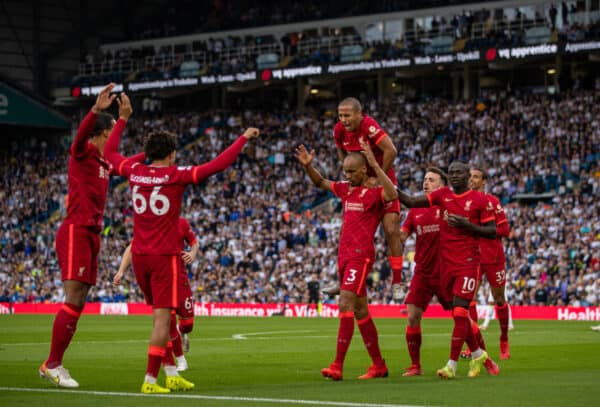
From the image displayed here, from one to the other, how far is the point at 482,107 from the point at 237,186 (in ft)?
40.1

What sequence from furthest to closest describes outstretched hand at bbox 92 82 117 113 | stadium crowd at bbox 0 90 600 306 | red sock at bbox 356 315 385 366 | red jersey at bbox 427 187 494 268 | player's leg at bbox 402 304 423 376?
stadium crowd at bbox 0 90 600 306 → player's leg at bbox 402 304 423 376 → red jersey at bbox 427 187 494 268 → red sock at bbox 356 315 385 366 → outstretched hand at bbox 92 82 117 113

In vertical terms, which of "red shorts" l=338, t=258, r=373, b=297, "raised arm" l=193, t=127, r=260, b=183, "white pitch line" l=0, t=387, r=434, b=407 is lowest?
"white pitch line" l=0, t=387, r=434, b=407

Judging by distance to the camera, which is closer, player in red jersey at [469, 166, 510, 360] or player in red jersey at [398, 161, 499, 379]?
player in red jersey at [398, 161, 499, 379]

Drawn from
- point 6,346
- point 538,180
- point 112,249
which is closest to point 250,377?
point 6,346

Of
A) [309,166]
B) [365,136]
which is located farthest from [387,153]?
[309,166]

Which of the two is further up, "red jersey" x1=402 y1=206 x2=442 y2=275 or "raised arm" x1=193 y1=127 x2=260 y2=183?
"raised arm" x1=193 y1=127 x2=260 y2=183

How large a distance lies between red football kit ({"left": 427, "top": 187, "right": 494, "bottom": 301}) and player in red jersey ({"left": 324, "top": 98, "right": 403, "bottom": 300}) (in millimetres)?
595

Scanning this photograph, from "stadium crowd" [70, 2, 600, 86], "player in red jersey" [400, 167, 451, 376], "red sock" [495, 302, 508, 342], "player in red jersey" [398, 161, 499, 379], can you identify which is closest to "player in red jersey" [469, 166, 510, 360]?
"red sock" [495, 302, 508, 342]

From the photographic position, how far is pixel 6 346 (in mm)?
21375

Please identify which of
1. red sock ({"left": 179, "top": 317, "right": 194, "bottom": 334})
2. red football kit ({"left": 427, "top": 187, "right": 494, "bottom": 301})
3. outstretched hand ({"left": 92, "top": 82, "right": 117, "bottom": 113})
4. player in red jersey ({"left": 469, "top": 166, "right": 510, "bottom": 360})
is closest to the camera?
outstretched hand ({"left": 92, "top": 82, "right": 117, "bottom": 113})

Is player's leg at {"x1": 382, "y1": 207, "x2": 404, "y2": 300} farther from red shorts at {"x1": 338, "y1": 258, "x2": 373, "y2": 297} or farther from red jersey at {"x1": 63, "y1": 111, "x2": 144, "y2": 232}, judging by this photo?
red jersey at {"x1": 63, "y1": 111, "x2": 144, "y2": 232}

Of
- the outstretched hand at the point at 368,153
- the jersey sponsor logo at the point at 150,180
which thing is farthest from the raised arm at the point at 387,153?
the jersey sponsor logo at the point at 150,180

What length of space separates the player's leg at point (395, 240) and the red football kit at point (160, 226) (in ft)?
9.39

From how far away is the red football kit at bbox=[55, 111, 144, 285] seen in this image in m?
12.3
